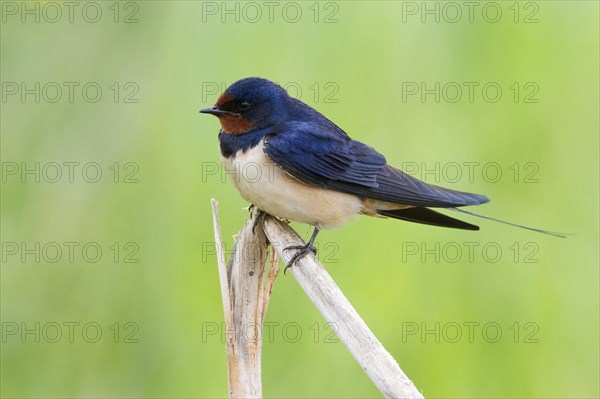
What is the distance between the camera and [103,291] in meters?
2.33

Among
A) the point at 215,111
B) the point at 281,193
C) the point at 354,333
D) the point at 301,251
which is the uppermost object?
the point at 215,111

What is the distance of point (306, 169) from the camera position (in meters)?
2.21

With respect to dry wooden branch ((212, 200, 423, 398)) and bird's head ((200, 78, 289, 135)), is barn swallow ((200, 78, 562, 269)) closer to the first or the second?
bird's head ((200, 78, 289, 135))

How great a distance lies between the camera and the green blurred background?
2219mm

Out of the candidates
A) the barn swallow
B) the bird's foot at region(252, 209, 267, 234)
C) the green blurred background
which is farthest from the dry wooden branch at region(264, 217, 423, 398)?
the green blurred background

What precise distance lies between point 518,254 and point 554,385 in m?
0.32

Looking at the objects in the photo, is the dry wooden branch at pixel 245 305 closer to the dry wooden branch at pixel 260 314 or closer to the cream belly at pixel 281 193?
the dry wooden branch at pixel 260 314

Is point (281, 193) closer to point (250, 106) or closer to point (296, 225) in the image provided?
point (250, 106)

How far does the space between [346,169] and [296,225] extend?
285 millimetres

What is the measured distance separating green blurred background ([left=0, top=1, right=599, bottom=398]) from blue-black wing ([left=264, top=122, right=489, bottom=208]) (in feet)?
0.38

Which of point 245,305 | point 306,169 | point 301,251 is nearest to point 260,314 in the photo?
point 245,305

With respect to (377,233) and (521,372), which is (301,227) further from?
(521,372)

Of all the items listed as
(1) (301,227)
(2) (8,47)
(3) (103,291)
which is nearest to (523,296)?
(1) (301,227)

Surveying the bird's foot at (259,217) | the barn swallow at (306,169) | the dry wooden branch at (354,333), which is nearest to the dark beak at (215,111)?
the barn swallow at (306,169)
